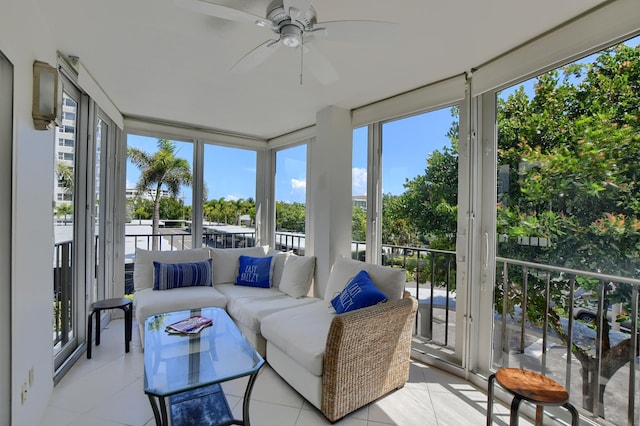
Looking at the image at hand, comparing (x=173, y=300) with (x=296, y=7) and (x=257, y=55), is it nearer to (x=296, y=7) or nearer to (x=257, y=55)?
(x=257, y=55)

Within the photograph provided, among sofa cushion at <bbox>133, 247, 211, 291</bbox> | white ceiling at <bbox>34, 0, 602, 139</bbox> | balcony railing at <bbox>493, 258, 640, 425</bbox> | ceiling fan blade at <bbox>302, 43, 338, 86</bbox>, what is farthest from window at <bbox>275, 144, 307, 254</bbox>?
balcony railing at <bbox>493, 258, 640, 425</bbox>

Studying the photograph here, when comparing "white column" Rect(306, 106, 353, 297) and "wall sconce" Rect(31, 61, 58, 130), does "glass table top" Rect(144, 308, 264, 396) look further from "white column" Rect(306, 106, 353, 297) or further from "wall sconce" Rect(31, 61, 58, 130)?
"wall sconce" Rect(31, 61, 58, 130)

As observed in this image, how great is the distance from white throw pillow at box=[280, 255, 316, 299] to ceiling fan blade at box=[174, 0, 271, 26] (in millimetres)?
2439

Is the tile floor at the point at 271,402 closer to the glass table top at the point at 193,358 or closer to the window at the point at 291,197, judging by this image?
the glass table top at the point at 193,358

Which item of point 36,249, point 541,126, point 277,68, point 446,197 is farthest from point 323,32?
point 36,249

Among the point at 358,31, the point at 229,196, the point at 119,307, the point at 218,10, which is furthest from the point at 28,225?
the point at 229,196

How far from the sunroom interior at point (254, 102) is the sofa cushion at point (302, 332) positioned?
77 cm

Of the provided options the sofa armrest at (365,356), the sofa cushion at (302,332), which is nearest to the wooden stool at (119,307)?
the sofa cushion at (302,332)

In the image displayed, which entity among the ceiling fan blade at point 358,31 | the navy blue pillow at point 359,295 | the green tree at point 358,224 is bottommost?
the navy blue pillow at point 359,295

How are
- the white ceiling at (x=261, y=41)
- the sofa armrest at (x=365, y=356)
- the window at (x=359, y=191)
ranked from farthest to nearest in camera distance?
the window at (x=359, y=191) < the sofa armrest at (x=365, y=356) < the white ceiling at (x=261, y=41)

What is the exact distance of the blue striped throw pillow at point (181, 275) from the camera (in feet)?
10.7

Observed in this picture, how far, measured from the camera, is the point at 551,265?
205 centimetres

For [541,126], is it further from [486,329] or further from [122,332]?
[122,332]

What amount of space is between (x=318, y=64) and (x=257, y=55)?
1.21ft
